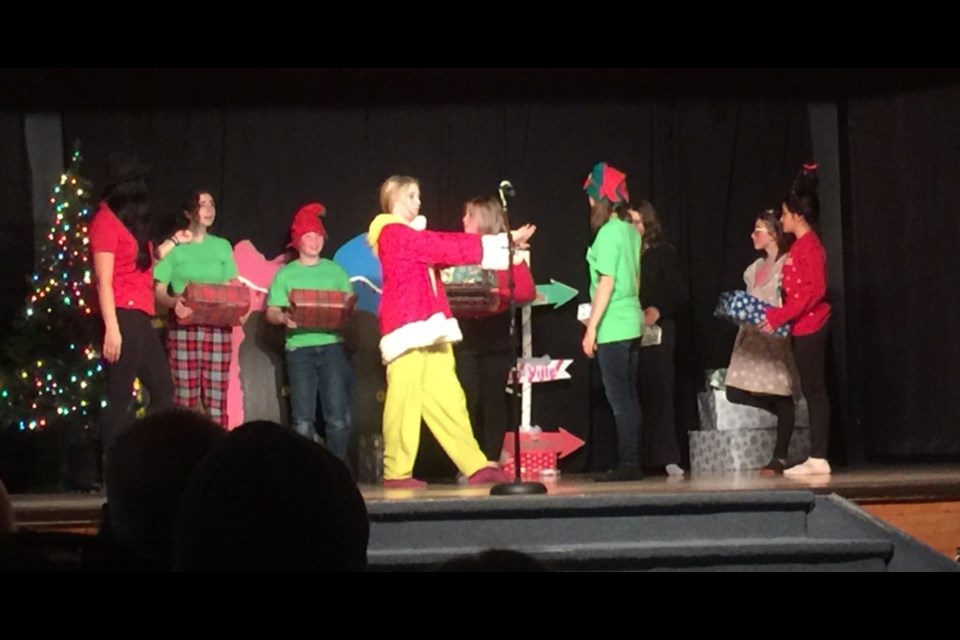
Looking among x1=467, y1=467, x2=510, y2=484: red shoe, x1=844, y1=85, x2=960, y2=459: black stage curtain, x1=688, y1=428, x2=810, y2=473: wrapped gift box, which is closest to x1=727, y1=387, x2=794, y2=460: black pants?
x1=688, y1=428, x2=810, y2=473: wrapped gift box

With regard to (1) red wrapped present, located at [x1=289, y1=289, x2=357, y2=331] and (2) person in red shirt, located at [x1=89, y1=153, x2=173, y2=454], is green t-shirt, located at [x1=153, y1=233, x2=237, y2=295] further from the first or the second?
(2) person in red shirt, located at [x1=89, y1=153, x2=173, y2=454]

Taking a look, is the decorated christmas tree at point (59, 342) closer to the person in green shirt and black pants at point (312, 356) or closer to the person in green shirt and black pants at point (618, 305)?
the person in green shirt and black pants at point (312, 356)

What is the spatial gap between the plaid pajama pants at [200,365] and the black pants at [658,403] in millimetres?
2280

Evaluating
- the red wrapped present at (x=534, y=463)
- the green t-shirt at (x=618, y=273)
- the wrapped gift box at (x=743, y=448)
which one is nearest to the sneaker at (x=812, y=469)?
the wrapped gift box at (x=743, y=448)

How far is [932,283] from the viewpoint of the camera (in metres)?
7.88

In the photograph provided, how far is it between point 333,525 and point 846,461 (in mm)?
6815

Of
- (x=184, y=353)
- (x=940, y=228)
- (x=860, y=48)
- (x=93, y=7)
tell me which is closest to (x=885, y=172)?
(x=940, y=228)

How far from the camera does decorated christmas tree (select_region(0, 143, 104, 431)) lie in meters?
6.94

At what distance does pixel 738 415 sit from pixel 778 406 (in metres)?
0.50

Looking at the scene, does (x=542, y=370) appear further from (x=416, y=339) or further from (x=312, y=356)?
(x=416, y=339)

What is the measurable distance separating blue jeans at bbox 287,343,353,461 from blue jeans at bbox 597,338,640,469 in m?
1.31

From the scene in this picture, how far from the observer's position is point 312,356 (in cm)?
695

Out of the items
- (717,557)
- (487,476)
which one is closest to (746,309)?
(487,476)

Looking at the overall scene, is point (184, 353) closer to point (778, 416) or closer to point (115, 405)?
point (115, 405)
